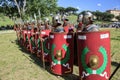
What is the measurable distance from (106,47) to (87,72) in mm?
787

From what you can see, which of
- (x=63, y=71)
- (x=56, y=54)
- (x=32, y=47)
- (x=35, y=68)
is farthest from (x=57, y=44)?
(x=32, y=47)

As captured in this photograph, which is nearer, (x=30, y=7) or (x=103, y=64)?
(x=103, y=64)

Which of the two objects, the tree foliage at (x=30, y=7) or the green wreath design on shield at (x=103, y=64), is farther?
the tree foliage at (x=30, y=7)

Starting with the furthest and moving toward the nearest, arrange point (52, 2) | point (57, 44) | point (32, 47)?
point (52, 2)
point (32, 47)
point (57, 44)

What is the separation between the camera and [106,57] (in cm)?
636

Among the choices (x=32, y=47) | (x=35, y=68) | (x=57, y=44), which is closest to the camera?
(x=57, y=44)

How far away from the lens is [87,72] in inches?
254

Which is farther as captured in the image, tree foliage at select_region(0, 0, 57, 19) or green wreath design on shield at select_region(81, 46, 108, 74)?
tree foliage at select_region(0, 0, 57, 19)

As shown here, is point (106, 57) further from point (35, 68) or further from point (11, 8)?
point (11, 8)

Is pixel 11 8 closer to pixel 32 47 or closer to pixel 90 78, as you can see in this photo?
pixel 32 47

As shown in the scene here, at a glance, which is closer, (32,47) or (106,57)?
(106,57)

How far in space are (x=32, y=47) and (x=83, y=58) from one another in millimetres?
6065

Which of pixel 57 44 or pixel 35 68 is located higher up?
pixel 57 44

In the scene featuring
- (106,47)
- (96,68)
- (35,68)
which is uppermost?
(106,47)
